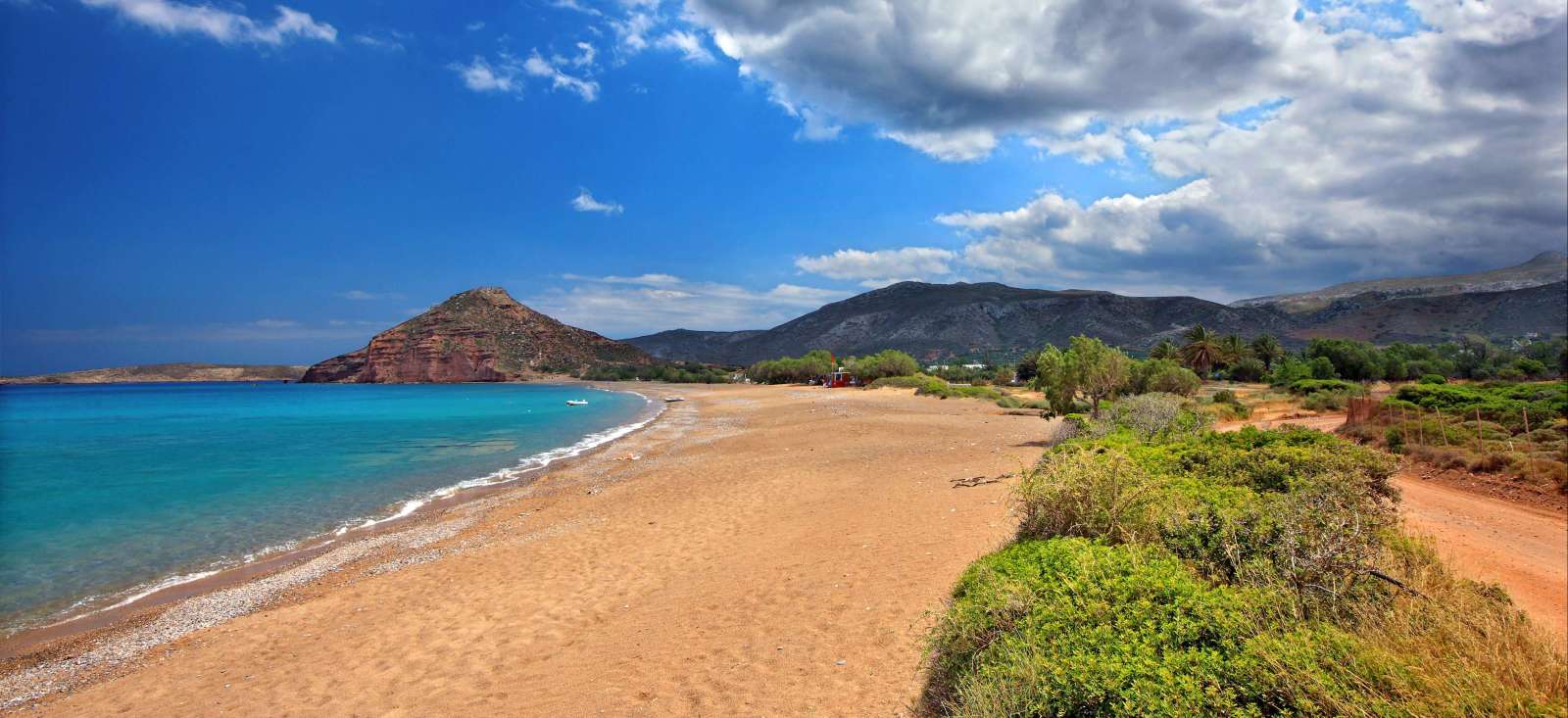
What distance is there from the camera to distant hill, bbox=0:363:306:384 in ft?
501

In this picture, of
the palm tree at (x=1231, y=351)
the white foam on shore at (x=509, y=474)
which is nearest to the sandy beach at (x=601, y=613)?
the white foam on shore at (x=509, y=474)

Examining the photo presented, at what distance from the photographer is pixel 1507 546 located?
8.81 metres

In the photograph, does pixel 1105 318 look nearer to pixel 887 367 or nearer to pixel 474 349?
pixel 887 367

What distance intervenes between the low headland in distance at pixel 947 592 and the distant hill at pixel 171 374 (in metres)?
179

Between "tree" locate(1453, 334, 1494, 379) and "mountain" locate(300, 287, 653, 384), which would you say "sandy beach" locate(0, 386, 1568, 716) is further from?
"mountain" locate(300, 287, 653, 384)

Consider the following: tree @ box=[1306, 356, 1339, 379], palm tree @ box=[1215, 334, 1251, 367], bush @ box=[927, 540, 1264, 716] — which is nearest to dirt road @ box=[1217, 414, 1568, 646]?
bush @ box=[927, 540, 1264, 716]

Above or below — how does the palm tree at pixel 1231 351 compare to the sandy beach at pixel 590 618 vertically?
above

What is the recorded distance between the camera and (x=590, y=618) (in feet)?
22.0

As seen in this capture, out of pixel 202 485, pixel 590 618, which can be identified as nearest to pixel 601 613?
pixel 590 618

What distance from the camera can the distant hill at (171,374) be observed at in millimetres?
152625

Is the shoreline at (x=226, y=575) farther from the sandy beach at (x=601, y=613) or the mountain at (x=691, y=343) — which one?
the mountain at (x=691, y=343)

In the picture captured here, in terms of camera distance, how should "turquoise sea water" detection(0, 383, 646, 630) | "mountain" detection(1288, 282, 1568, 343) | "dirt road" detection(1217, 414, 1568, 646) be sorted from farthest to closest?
"mountain" detection(1288, 282, 1568, 343) → "turquoise sea water" detection(0, 383, 646, 630) → "dirt road" detection(1217, 414, 1568, 646)

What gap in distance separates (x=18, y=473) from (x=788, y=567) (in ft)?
88.6

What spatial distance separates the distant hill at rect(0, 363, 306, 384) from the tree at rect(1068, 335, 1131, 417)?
17855 centimetres
